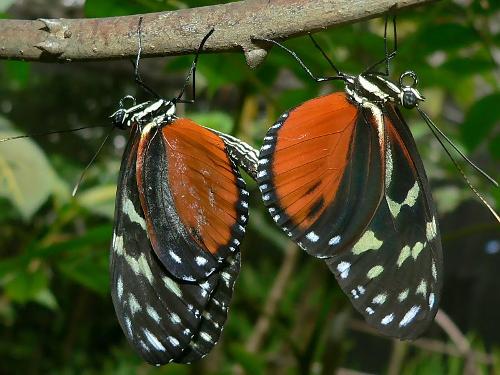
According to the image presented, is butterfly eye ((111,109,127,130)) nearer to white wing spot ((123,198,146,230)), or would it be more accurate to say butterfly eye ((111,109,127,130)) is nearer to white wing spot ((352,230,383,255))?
white wing spot ((123,198,146,230))

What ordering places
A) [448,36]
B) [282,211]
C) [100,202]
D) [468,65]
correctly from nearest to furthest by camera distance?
[282,211] < [448,36] < [468,65] < [100,202]

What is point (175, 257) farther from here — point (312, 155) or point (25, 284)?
point (25, 284)

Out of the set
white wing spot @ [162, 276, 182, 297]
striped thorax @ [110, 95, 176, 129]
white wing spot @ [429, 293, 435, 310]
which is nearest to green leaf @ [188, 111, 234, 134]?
striped thorax @ [110, 95, 176, 129]

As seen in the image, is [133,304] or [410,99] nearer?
[410,99]

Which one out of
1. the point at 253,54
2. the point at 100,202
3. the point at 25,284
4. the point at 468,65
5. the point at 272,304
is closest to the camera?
the point at 253,54

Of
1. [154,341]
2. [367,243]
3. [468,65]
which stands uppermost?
[468,65]

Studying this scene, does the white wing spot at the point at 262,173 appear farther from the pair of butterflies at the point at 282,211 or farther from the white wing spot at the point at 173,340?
the white wing spot at the point at 173,340

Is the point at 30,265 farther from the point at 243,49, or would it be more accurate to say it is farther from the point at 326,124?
the point at 243,49

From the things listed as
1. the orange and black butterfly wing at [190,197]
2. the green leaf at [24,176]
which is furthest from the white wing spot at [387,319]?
the green leaf at [24,176]

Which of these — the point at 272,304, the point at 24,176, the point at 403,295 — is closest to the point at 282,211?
the point at 403,295
